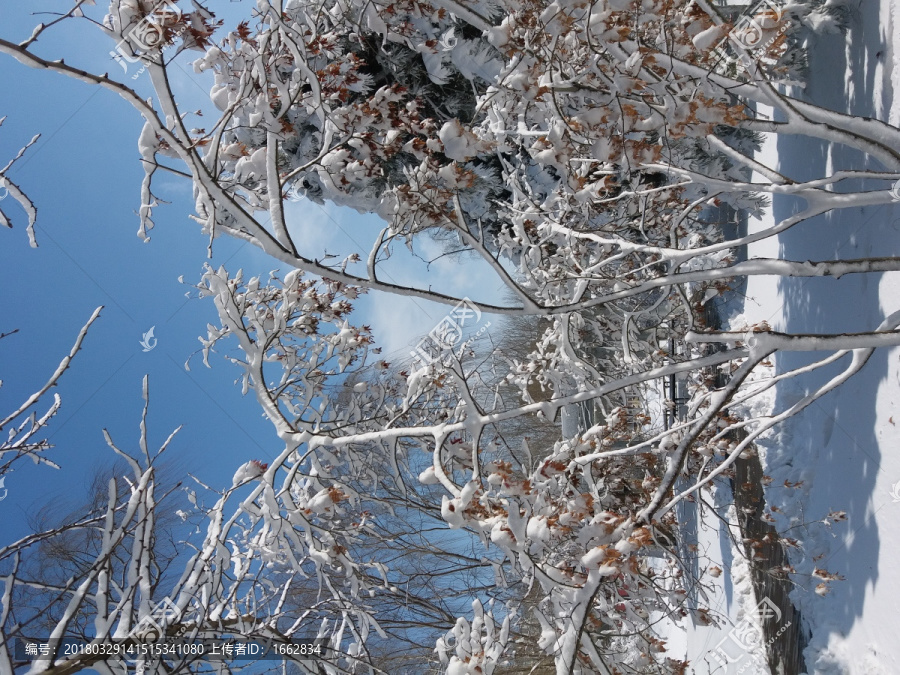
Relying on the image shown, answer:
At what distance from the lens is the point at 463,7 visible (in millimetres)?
3492

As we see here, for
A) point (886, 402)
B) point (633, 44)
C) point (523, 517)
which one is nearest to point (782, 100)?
point (633, 44)

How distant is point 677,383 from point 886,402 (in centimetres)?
438

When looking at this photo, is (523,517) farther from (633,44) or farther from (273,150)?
(633,44)
